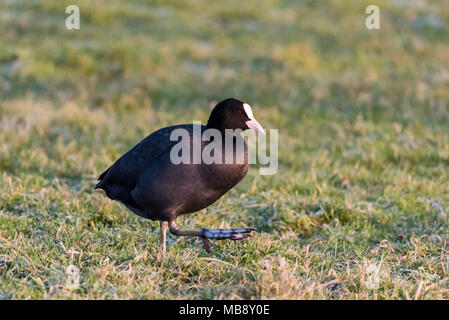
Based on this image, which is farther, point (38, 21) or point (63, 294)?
point (38, 21)

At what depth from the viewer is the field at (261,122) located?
16.3 feet

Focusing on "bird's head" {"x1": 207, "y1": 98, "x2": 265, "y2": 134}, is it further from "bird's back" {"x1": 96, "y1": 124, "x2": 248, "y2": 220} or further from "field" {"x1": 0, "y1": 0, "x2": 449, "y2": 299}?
"field" {"x1": 0, "y1": 0, "x2": 449, "y2": 299}

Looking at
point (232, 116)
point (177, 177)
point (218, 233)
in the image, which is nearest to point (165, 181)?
point (177, 177)

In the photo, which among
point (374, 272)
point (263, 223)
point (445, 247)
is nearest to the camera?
point (374, 272)

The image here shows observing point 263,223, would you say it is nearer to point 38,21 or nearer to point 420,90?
point 420,90

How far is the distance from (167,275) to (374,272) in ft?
5.09

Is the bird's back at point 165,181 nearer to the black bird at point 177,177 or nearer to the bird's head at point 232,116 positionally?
the black bird at point 177,177

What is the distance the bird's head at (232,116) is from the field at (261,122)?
1.04 metres

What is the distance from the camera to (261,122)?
10812 mm

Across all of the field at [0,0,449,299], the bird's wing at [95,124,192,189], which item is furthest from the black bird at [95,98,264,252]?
the field at [0,0,449,299]

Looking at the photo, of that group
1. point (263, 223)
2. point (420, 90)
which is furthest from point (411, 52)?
point (263, 223)

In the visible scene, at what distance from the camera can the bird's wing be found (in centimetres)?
537

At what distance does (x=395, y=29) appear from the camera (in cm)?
1650

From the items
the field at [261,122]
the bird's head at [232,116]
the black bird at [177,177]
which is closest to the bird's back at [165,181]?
the black bird at [177,177]
